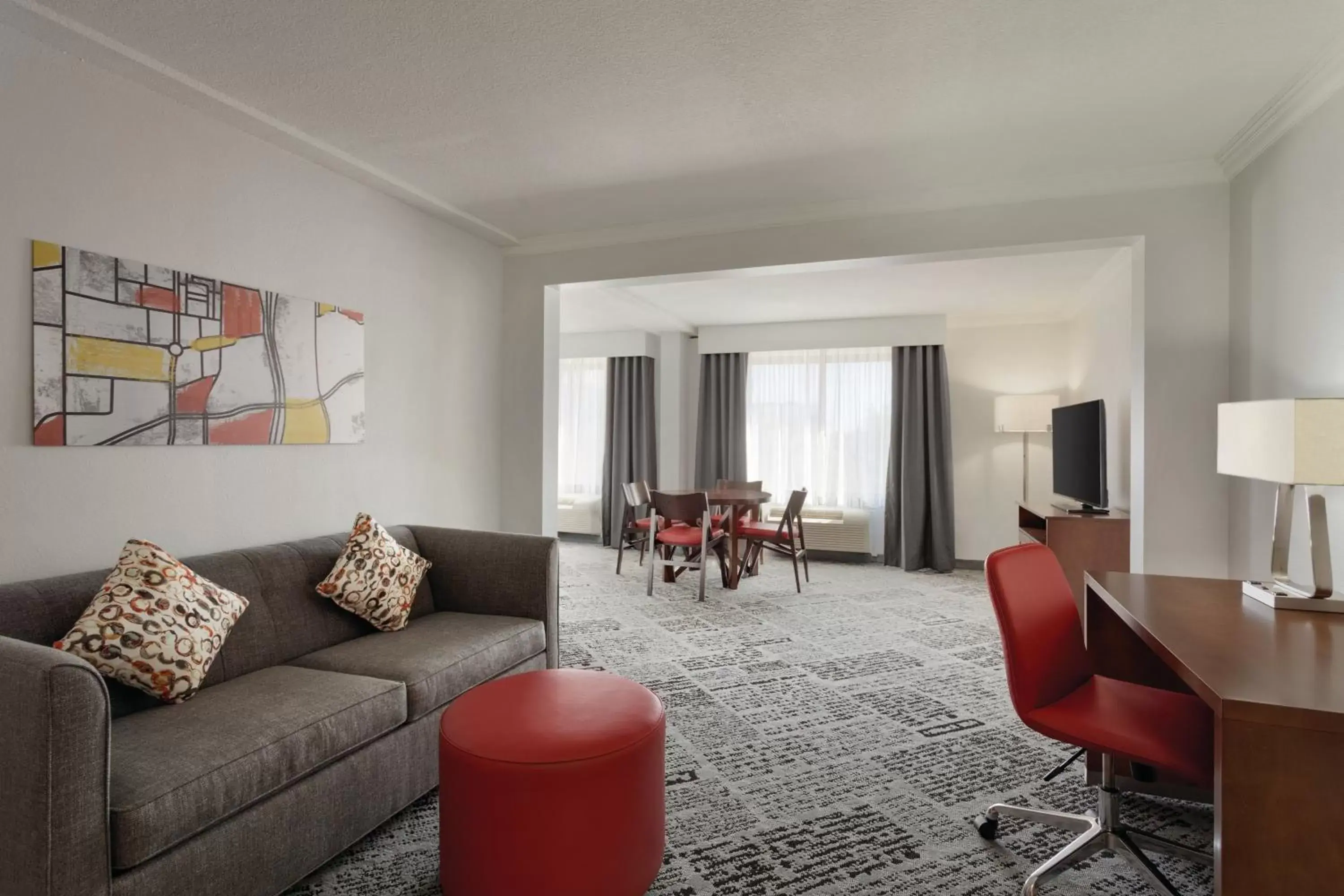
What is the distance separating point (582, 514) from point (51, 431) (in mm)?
6203

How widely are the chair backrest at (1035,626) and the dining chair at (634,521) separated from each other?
13.2 feet

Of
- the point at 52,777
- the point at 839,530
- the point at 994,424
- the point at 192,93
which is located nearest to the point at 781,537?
the point at 839,530

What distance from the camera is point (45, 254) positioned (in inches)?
84.8

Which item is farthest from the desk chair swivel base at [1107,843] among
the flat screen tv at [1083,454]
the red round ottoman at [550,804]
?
the flat screen tv at [1083,454]

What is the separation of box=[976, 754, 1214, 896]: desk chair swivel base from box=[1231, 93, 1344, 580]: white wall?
1167 millimetres

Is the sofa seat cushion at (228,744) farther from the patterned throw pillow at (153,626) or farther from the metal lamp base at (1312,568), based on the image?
the metal lamp base at (1312,568)

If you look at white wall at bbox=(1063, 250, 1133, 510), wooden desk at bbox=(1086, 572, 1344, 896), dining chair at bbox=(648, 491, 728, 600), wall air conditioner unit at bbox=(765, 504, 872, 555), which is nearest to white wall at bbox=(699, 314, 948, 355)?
white wall at bbox=(1063, 250, 1133, 510)

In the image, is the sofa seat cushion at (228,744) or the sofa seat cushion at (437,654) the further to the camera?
the sofa seat cushion at (437,654)

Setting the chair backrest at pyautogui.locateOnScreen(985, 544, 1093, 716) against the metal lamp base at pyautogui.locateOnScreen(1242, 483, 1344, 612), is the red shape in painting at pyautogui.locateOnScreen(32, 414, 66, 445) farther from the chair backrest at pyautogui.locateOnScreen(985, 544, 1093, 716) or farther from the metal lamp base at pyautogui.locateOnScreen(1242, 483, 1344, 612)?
the metal lamp base at pyautogui.locateOnScreen(1242, 483, 1344, 612)

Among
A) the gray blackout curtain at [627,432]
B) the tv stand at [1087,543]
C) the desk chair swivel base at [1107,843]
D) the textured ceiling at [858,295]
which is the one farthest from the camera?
the gray blackout curtain at [627,432]

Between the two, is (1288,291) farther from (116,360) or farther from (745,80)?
(116,360)

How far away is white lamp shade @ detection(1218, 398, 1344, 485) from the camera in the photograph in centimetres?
186

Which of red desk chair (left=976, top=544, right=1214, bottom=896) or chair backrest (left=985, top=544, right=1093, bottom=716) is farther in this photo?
chair backrest (left=985, top=544, right=1093, bottom=716)

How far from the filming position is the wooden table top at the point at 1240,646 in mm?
1259
